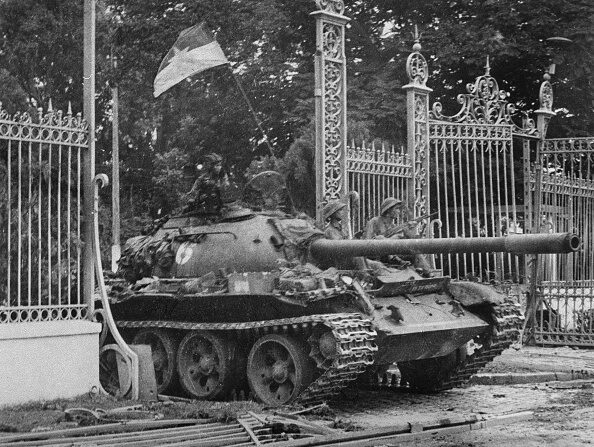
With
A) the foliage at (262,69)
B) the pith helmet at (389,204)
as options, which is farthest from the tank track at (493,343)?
the foliage at (262,69)

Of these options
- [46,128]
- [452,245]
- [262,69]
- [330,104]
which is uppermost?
[262,69]

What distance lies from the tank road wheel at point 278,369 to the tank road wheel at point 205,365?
0.41 metres

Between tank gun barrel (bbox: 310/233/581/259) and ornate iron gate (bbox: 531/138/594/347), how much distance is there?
595 cm

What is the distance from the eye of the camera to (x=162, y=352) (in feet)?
42.7

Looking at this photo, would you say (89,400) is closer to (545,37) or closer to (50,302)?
(50,302)

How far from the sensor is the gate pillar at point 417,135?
51.4 feet

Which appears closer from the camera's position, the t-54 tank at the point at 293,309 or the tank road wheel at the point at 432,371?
the t-54 tank at the point at 293,309

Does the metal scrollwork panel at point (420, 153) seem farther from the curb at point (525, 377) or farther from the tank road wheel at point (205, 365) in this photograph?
the tank road wheel at point (205, 365)

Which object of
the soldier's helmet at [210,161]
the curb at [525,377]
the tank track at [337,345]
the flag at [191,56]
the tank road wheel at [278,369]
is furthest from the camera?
the flag at [191,56]

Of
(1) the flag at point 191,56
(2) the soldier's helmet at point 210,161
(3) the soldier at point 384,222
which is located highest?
(1) the flag at point 191,56

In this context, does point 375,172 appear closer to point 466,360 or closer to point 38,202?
point 466,360

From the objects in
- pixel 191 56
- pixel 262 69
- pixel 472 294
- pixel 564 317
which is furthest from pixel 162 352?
Answer: pixel 262 69

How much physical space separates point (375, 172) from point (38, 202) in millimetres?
5711

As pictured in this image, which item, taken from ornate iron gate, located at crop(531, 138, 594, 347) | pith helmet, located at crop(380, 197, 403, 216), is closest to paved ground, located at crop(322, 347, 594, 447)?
ornate iron gate, located at crop(531, 138, 594, 347)
